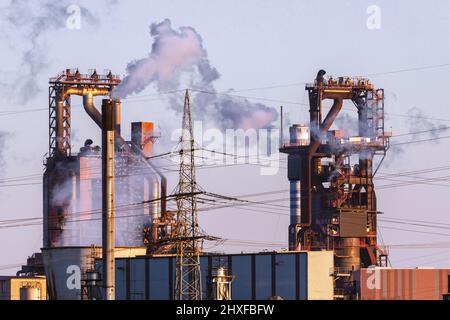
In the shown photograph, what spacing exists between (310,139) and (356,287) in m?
27.1

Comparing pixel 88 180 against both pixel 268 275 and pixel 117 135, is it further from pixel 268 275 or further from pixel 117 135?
pixel 268 275

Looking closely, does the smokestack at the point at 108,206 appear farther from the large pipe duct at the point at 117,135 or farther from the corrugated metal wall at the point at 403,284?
the large pipe duct at the point at 117,135

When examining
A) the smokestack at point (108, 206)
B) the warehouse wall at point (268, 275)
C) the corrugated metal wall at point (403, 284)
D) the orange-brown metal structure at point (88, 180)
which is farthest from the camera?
the orange-brown metal structure at point (88, 180)

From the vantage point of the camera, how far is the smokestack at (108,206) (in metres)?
63.4

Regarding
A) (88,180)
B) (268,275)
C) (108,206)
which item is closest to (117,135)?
(88,180)

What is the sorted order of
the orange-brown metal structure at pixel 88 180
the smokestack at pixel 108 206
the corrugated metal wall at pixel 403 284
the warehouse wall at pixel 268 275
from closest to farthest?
the smokestack at pixel 108 206 → the warehouse wall at pixel 268 275 → the corrugated metal wall at pixel 403 284 → the orange-brown metal structure at pixel 88 180

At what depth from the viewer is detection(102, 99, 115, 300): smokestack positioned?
63.4 metres

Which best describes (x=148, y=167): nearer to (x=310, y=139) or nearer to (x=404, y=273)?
(x=310, y=139)

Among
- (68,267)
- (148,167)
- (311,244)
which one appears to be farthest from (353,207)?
(68,267)

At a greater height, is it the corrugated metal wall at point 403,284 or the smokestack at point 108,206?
the smokestack at point 108,206

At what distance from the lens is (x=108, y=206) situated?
2514 inches

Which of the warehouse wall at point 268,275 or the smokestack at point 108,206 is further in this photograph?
the warehouse wall at point 268,275

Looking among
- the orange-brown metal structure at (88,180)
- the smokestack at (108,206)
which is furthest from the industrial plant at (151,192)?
the smokestack at (108,206)

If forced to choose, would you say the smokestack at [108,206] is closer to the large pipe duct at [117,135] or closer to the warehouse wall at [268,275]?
the warehouse wall at [268,275]
